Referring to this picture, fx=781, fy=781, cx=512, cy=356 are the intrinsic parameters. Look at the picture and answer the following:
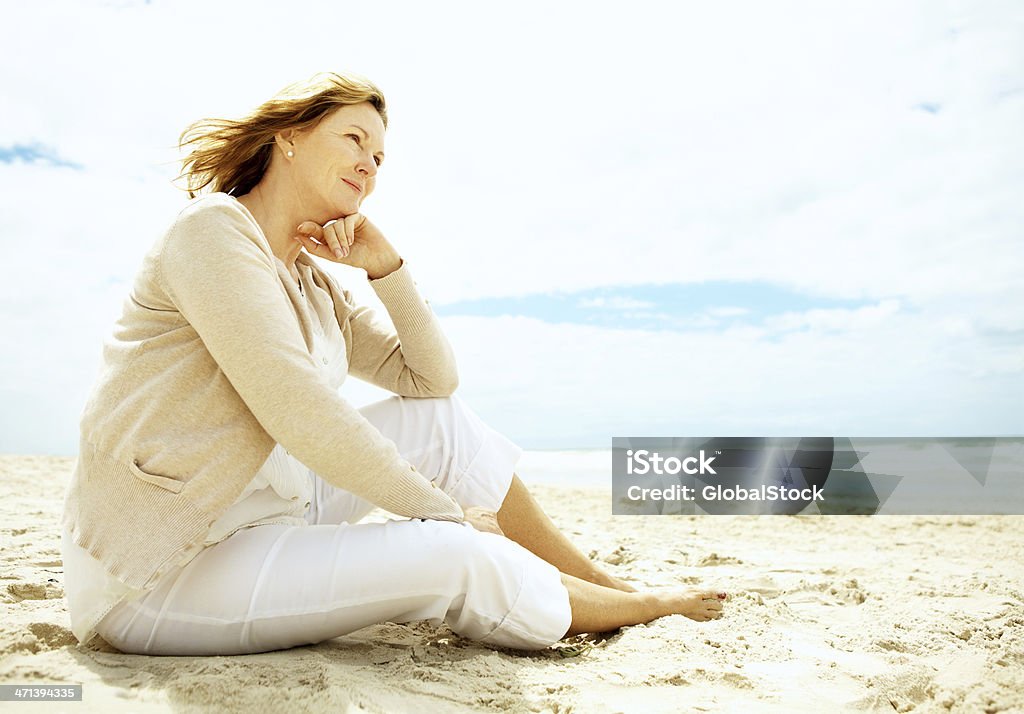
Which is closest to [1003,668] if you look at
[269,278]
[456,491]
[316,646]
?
[456,491]

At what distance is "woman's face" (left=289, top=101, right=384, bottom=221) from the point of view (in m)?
2.02

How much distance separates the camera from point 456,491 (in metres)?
2.21

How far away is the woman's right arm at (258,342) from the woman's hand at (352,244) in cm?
48

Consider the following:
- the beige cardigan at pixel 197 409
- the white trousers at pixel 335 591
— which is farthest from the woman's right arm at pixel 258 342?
the white trousers at pixel 335 591

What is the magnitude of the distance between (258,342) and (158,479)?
331mm

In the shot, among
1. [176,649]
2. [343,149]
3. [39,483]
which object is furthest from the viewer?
[39,483]

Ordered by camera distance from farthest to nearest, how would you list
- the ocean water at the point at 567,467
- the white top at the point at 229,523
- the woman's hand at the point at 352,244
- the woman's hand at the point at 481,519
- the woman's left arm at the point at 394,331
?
the ocean water at the point at 567,467, the woman's left arm at the point at 394,331, the woman's hand at the point at 352,244, the woman's hand at the point at 481,519, the white top at the point at 229,523

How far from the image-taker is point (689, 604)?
2.26 metres

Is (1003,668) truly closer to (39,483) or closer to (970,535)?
(970,535)

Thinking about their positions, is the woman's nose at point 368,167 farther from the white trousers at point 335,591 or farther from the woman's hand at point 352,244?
the white trousers at point 335,591

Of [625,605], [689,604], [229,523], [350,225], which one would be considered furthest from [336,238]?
[689,604]

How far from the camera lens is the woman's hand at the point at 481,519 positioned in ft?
6.52

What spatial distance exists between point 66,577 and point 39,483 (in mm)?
4674

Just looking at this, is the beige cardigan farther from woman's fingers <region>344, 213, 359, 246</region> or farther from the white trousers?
woman's fingers <region>344, 213, 359, 246</region>
